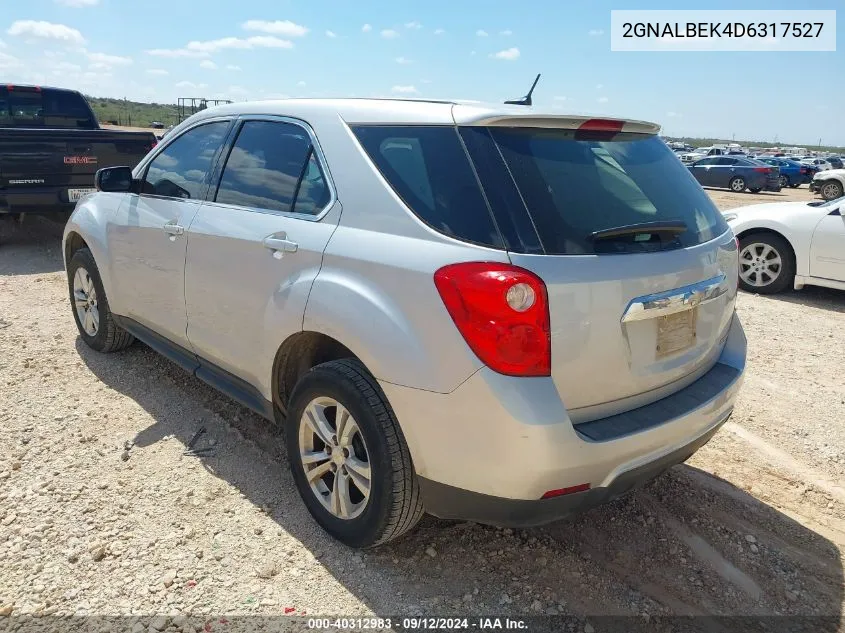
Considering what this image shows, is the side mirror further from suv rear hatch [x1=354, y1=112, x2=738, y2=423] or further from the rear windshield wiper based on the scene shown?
the rear windshield wiper

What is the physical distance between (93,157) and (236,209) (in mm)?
5816

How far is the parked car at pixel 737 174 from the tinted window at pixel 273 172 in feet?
87.8

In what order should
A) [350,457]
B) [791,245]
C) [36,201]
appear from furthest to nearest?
[36,201] < [791,245] < [350,457]

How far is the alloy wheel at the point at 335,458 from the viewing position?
2627 millimetres

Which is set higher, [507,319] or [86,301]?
[507,319]

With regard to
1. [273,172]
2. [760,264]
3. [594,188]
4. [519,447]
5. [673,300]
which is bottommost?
[760,264]

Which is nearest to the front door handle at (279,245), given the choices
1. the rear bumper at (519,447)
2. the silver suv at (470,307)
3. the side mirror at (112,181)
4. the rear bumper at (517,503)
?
the silver suv at (470,307)

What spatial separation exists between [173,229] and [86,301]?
5.65 feet

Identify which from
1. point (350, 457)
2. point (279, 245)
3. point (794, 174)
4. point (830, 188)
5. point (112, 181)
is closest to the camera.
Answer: point (350, 457)

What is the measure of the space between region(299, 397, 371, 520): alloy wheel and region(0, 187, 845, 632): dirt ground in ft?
0.71

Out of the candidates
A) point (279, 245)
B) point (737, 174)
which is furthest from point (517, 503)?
point (737, 174)

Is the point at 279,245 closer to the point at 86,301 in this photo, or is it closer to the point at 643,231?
the point at 643,231

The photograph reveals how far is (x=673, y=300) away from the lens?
2.45 metres

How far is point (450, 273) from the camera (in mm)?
2205
